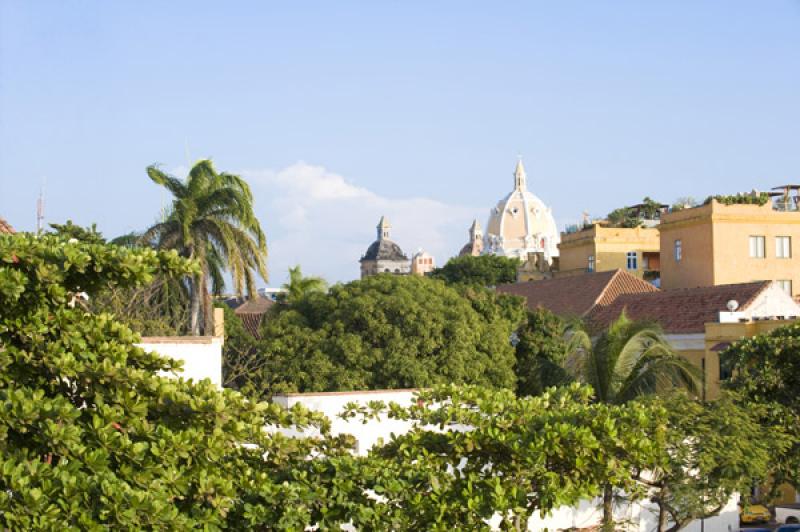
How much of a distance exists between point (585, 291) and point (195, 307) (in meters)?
27.2

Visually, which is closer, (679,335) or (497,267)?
(679,335)

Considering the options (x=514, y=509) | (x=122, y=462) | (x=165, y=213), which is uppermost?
(x=165, y=213)

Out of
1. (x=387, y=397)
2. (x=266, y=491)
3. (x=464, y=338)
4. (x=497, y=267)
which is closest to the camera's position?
(x=266, y=491)

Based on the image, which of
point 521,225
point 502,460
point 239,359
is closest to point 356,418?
point 502,460

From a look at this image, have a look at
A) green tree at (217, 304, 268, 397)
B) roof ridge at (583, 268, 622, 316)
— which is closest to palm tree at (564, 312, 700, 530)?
green tree at (217, 304, 268, 397)

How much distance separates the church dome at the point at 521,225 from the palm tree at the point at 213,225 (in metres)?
131

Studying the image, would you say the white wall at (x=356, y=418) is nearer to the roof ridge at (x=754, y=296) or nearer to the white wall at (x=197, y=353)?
the white wall at (x=197, y=353)

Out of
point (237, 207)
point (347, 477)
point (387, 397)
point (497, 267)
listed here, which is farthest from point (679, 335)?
point (497, 267)

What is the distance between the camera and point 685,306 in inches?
1626

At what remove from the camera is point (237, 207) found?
28.9m

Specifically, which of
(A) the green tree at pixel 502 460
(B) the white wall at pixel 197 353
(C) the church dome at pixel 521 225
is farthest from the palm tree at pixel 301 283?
(C) the church dome at pixel 521 225

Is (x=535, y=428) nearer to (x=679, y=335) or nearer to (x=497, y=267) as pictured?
(x=679, y=335)

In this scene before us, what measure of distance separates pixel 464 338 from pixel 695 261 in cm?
2085

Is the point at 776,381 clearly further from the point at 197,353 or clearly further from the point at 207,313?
the point at 207,313
